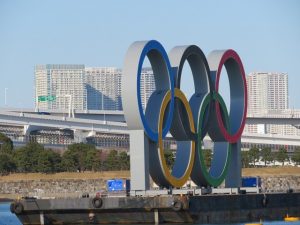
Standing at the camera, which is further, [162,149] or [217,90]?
[217,90]

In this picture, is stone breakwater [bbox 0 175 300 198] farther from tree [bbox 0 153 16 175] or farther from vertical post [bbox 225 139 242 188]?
vertical post [bbox 225 139 242 188]

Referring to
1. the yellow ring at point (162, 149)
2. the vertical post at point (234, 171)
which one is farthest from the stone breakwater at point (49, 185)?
the yellow ring at point (162, 149)

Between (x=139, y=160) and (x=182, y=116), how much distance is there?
29.2ft

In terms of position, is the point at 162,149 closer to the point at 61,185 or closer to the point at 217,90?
the point at 217,90

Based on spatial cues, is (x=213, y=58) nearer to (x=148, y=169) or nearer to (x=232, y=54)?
(x=232, y=54)

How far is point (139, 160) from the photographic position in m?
96.8

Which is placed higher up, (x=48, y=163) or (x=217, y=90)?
(x=217, y=90)

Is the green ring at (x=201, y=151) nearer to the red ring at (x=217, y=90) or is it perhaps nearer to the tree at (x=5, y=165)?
the red ring at (x=217, y=90)

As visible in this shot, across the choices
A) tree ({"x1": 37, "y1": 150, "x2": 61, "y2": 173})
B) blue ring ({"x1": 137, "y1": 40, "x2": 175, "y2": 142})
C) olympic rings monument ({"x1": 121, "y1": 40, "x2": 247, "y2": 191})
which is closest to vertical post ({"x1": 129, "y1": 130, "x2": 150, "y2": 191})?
olympic rings monument ({"x1": 121, "y1": 40, "x2": 247, "y2": 191})

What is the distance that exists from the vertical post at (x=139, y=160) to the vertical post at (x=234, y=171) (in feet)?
53.7

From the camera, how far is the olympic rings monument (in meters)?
95.9

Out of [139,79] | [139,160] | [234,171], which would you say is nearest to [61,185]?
[234,171]

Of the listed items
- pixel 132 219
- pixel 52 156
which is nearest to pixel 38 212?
pixel 132 219

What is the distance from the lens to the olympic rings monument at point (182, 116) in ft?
315
